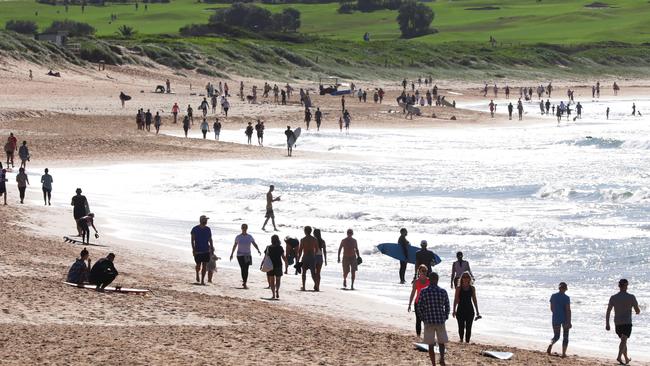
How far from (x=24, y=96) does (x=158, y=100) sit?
677cm

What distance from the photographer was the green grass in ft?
449

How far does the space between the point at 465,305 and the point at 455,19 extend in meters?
144

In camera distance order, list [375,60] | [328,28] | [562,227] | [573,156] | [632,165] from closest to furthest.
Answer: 1. [562,227]
2. [632,165]
3. [573,156]
4. [375,60]
5. [328,28]

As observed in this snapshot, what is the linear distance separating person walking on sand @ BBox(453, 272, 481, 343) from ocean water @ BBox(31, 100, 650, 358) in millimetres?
1457

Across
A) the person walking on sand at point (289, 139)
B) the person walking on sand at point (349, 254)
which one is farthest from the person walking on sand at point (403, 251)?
the person walking on sand at point (289, 139)

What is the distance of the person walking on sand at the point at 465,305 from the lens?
14188 millimetres

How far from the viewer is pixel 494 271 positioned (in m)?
20.7

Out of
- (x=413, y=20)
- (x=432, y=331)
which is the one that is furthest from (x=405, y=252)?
(x=413, y=20)

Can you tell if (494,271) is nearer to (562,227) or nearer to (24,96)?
(562,227)

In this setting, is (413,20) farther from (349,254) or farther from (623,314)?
(623,314)

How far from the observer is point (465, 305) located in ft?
47.0

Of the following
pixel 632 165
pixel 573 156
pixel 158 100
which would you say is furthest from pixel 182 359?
pixel 158 100

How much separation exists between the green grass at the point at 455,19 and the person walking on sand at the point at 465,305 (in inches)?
4418

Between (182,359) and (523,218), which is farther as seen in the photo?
(523,218)
